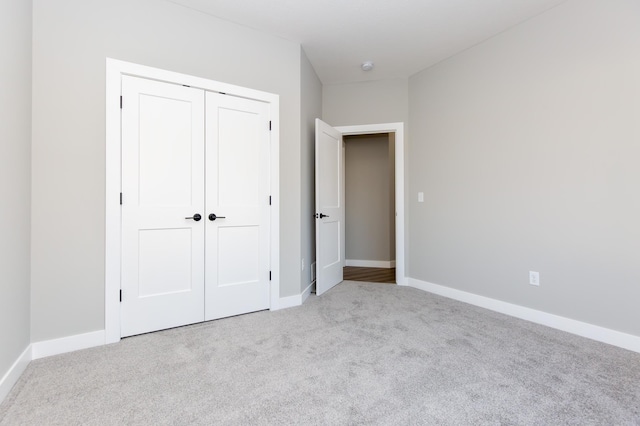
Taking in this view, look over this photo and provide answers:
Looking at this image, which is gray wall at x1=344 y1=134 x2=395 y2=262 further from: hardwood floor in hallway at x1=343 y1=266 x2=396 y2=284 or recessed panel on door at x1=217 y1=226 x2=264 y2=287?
recessed panel on door at x1=217 y1=226 x2=264 y2=287

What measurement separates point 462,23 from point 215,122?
94.7 inches

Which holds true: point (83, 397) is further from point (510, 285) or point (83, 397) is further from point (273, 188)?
point (510, 285)

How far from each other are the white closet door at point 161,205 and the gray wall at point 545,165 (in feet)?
8.62

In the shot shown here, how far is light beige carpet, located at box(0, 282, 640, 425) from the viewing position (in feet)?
4.51

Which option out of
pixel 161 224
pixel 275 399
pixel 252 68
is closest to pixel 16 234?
pixel 161 224

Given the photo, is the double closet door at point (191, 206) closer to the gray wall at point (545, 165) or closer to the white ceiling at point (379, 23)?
the white ceiling at point (379, 23)

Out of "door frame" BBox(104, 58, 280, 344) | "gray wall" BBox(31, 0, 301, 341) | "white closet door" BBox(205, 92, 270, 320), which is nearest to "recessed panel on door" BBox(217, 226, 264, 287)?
"white closet door" BBox(205, 92, 270, 320)

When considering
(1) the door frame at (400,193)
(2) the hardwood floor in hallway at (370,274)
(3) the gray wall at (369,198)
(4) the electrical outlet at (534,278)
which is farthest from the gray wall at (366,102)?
(4) the electrical outlet at (534,278)

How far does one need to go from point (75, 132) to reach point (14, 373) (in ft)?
4.90

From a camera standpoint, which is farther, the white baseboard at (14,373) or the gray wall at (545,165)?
the gray wall at (545,165)

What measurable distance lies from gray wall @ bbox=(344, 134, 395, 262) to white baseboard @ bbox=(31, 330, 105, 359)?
3849 mm

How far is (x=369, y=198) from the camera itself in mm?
5254

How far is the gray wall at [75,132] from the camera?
194cm

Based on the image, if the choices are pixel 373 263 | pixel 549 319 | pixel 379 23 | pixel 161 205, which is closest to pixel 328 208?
pixel 161 205
